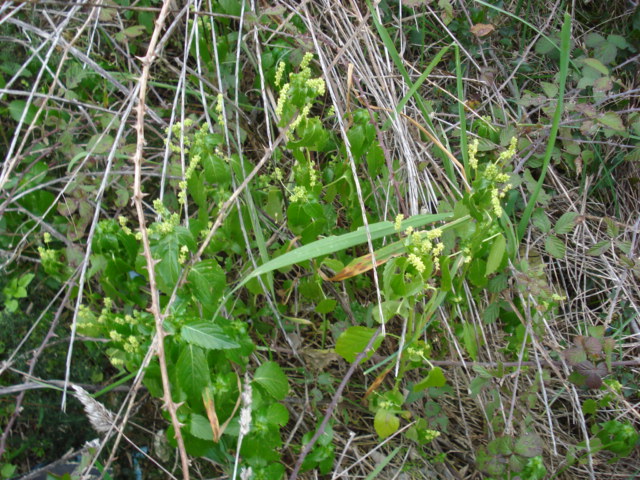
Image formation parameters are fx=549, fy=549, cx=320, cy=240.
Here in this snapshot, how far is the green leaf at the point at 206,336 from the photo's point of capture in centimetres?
103

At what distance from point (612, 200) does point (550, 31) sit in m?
0.67

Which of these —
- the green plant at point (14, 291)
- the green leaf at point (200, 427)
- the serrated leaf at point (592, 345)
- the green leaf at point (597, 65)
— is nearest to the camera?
the green leaf at point (200, 427)

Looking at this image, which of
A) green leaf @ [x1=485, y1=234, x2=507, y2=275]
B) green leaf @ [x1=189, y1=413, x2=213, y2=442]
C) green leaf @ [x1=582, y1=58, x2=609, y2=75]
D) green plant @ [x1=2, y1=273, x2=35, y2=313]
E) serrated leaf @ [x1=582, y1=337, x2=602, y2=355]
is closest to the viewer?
green leaf @ [x1=189, y1=413, x2=213, y2=442]

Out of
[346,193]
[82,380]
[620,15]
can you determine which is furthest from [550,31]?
[82,380]

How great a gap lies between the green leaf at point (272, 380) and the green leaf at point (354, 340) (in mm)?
161

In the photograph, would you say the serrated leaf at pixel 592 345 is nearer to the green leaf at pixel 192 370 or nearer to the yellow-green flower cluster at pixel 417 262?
the yellow-green flower cluster at pixel 417 262

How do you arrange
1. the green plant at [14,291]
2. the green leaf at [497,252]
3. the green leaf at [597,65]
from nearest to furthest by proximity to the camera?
1. the green leaf at [497,252]
2. the green plant at [14,291]
3. the green leaf at [597,65]

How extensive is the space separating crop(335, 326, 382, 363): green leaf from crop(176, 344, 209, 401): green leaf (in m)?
0.29

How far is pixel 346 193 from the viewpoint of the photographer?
1486mm

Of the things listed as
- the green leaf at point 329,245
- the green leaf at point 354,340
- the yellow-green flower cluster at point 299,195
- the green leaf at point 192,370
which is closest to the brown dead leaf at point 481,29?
the green leaf at point 329,245

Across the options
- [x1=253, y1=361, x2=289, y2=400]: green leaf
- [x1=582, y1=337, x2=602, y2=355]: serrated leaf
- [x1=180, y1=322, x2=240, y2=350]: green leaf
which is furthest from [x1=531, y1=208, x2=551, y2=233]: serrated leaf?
[x1=180, y1=322, x2=240, y2=350]: green leaf

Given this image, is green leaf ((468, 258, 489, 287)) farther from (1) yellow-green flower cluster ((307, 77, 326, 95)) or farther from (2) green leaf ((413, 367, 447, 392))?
(1) yellow-green flower cluster ((307, 77, 326, 95))

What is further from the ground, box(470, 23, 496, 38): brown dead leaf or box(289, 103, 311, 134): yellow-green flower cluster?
box(470, 23, 496, 38): brown dead leaf

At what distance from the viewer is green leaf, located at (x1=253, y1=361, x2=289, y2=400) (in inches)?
48.9
